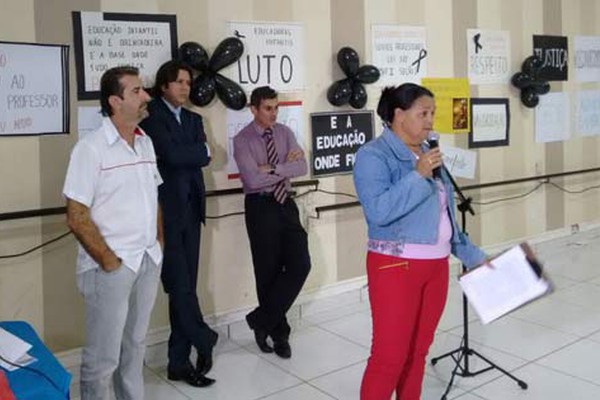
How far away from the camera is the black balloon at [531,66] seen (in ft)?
16.8

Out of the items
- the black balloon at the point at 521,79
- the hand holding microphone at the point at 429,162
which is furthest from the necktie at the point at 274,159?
the black balloon at the point at 521,79

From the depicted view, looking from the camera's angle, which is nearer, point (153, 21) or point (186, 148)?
point (186, 148)

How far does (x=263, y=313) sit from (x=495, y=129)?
104 inches

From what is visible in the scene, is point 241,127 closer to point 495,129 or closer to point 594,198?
point 495,129

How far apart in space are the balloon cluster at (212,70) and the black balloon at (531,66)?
2.68m

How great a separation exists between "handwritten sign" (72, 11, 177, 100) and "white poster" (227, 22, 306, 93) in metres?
0.42

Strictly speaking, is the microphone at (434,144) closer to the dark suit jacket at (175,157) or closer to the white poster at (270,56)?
the dark suit jacket at (175,157)

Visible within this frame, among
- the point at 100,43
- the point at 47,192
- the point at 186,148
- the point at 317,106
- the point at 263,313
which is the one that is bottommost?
the point at 263,313

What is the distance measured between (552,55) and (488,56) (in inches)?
33.6

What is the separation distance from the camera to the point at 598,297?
445 cm

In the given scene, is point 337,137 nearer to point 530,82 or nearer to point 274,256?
point 274,256

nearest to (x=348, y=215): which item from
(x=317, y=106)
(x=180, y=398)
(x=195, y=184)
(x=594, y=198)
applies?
(x=317, y=106)

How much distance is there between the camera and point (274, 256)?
3.50 m

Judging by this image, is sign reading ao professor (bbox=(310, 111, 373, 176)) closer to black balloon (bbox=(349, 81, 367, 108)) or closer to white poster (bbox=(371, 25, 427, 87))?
black balloon (bbox=(349, 81, 367, 108))
